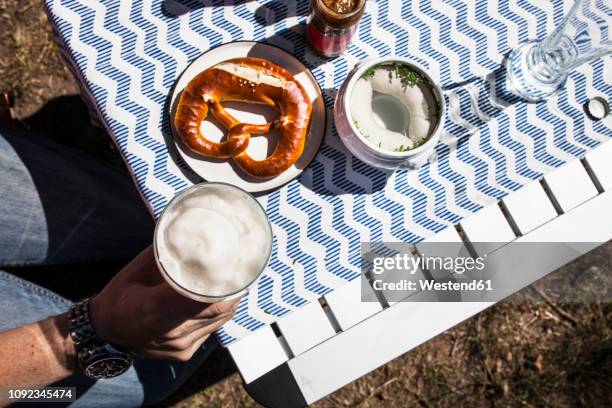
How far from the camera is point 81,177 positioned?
112cm

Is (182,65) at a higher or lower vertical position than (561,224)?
higher

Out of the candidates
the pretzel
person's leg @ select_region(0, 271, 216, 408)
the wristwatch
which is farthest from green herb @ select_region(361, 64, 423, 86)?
person's leg @ select_region(0, 271, 216, 408)

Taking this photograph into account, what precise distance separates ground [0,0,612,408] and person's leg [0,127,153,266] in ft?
1.86

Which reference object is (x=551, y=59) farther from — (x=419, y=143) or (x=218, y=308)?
(x=218, y=308)

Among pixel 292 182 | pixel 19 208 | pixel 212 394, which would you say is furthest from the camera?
pixel 212 394

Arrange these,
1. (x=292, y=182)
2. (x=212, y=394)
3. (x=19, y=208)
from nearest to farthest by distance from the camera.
→ (x=292, y=182), (x=19, y=208), (x=212, y=394)

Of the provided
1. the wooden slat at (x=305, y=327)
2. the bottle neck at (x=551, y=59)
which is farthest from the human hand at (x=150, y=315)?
the bottle neck at (x=551, y=59)

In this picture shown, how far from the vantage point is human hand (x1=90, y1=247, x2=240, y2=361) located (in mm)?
797

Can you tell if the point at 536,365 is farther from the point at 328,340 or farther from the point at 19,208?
the point at 19,208

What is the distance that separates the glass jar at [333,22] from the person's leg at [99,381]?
71 centimetres

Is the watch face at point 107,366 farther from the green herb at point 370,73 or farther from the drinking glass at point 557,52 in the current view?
the drinking glass at point 557,52

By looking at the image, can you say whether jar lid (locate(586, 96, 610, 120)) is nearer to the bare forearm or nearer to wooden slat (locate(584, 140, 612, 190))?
wooden slat (locate(584, 140, 612, 190))

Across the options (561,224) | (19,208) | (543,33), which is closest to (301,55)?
(543,33)

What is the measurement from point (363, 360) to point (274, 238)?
27cm
